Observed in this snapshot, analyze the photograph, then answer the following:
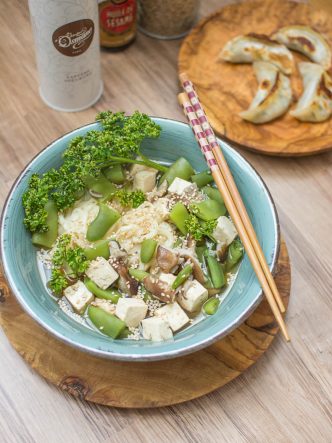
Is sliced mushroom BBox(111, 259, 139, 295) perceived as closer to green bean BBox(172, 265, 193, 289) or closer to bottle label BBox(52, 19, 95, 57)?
green bean BBox(172, 265, 193, 289)

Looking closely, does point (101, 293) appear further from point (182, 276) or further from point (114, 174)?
point (114, 174)

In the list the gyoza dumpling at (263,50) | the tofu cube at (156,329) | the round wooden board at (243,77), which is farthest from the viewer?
the gyoza dumpling at (263,50)

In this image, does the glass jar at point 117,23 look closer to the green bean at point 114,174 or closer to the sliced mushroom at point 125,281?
the green bean at point 114,174

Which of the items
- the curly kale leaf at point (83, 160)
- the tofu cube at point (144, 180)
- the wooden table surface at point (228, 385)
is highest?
the curly kale leaf at point (83, 160)

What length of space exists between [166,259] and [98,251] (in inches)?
5.8

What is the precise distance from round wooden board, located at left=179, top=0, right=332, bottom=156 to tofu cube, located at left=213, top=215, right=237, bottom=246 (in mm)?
366

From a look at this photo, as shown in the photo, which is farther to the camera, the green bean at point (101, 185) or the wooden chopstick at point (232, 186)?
the green bean at point (101, 185)

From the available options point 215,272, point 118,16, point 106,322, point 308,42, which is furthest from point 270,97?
point 106,322

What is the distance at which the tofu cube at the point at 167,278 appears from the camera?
121 cm

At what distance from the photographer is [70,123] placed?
1651 millimetres

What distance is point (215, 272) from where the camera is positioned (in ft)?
4.09

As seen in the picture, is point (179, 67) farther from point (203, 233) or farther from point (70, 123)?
point (203, 233)

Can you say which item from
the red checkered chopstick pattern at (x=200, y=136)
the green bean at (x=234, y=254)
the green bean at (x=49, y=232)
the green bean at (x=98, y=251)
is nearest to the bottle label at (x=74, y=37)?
the red checkered chopstick pattern at (x=200, y=136)

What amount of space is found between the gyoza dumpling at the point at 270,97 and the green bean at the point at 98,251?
1.98ft
